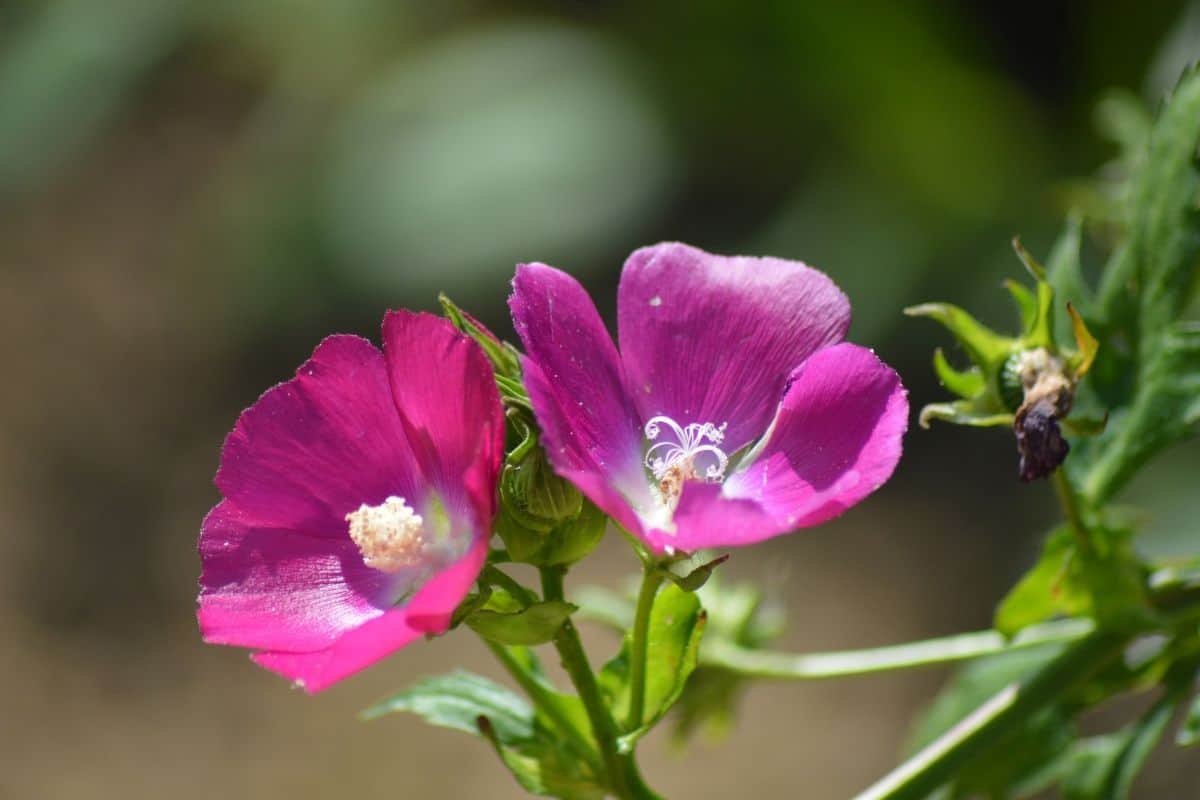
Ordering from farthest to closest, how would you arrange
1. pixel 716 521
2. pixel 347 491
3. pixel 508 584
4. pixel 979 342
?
pixel 979 342
pixel 347 491
pixel 508 584
pixel 716 521

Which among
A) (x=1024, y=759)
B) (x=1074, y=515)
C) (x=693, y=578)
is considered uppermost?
(x=693, y=578)

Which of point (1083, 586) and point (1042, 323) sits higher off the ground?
point (1042, 323)

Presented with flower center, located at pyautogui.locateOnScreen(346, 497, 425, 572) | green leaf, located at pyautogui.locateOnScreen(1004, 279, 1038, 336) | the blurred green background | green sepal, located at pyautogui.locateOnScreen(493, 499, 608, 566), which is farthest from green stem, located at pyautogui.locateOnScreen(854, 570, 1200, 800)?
the blurred green background

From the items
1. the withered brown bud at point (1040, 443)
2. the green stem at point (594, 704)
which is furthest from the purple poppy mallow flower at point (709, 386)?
the withered brown bud at point (1040, 443)

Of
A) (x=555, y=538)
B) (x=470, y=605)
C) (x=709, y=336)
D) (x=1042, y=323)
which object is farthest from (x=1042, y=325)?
(x=470, y=605)

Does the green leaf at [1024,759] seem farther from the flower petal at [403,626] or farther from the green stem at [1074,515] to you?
the flower petal at [403,626]

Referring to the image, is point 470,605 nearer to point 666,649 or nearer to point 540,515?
point 540,515

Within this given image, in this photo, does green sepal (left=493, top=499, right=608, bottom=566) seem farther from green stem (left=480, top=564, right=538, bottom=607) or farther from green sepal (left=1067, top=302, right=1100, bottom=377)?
green sepal (left=1067, top=302, right=1100, bottom=377)
